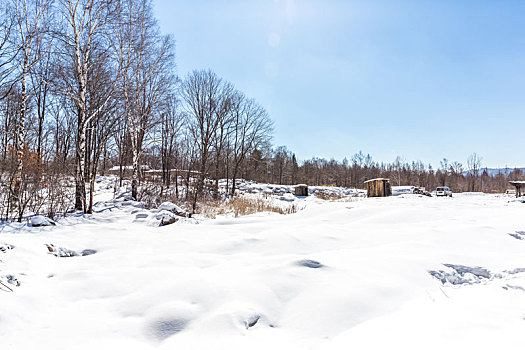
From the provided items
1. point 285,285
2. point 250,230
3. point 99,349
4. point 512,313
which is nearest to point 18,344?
point 99,349

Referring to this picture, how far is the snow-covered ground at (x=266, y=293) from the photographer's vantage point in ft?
5.90

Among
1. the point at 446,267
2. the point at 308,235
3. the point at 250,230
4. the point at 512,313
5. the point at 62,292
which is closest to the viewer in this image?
the point at 512,313

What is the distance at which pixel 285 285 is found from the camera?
103 inches

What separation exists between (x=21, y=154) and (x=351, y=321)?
32.7 feet

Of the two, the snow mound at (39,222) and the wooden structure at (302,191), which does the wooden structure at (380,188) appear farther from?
the snow mound at (39,222)

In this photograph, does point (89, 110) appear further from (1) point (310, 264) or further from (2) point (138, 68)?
(1) point (310, 264)

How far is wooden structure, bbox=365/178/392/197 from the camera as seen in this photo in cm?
1952

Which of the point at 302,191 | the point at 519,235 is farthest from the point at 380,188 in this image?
the point at 519,235

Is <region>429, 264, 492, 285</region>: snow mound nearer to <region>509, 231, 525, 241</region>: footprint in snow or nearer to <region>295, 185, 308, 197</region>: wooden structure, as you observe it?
<region>509, 231, 525, 241</region>: footprint in snow

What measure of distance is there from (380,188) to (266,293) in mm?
19515

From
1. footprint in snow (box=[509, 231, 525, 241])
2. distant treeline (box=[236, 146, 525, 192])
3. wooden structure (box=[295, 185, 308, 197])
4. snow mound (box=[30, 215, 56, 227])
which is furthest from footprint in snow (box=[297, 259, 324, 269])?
distant treeline (box=[236, 146, 525, 192])

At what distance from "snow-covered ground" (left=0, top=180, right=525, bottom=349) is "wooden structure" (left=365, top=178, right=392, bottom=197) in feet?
52.4

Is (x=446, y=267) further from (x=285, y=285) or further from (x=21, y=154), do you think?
(x=21, y=154)

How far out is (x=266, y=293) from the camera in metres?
2.45
